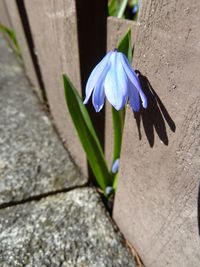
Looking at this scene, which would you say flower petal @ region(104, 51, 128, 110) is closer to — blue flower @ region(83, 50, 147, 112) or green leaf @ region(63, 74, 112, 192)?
blue flower @ region(83, 50, 147, 112)

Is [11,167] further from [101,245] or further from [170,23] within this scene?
[170,23]

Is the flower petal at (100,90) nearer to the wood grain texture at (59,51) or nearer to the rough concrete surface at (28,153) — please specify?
the wood grain texture at (59,51)

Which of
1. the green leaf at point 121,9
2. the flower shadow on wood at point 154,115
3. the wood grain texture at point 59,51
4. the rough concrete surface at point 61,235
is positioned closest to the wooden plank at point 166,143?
the flower shadow on wood at point 154,115

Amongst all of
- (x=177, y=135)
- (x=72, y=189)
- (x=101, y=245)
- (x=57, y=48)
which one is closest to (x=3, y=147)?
(x=72, y=189)

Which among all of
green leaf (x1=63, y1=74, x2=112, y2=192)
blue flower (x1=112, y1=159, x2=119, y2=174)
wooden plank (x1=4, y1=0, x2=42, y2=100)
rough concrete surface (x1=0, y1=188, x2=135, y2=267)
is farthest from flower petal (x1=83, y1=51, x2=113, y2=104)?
wooden plank (x1=4, y1=0, x2=42, y2=100)

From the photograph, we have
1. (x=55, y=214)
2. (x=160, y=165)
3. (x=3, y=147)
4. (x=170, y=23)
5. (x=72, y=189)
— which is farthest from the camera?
(x=3, y=147)

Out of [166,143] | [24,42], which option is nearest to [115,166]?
[166,143]
